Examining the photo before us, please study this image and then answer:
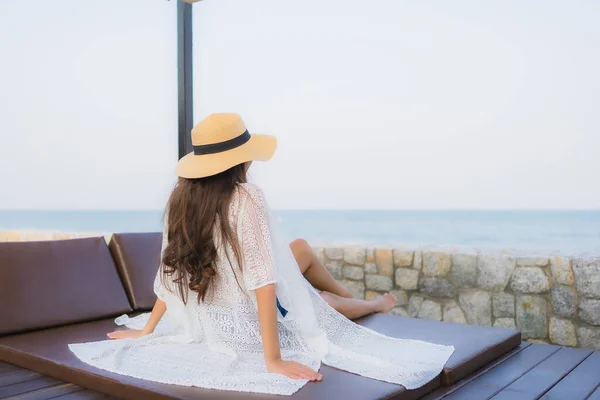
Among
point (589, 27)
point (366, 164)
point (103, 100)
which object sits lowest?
point (366, 164)

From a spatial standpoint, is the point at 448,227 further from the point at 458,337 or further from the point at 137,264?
the point at 458,337

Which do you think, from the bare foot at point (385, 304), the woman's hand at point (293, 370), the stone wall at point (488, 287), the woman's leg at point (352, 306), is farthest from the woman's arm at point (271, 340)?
the stone wall at point (488, 287)

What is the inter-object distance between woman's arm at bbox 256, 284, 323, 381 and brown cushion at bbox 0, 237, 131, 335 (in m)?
1.42

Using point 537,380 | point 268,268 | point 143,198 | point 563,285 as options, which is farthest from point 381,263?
point 143,198

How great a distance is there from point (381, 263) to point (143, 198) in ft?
86.3

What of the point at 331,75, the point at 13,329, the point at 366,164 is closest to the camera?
the point at 13,329

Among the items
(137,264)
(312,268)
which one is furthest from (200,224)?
(137,264)

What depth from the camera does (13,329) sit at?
2695mm

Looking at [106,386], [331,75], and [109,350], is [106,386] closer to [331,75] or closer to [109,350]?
[109,350]

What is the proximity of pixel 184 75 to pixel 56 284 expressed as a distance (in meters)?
1.92

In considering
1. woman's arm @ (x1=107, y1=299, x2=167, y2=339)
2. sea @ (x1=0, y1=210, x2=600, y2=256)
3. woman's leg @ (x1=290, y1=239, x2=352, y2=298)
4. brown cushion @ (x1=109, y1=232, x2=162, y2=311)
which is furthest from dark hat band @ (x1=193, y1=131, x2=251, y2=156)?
sea @ (x1=0, y1=210, x2=600, y2=256)

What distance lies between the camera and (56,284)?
2.96 metres

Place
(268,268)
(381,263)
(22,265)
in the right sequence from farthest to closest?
(381,263) < (22,265) < (268,268)

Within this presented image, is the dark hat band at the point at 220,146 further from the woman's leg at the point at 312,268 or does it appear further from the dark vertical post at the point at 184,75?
the dark vertical post at the point at 184,75
